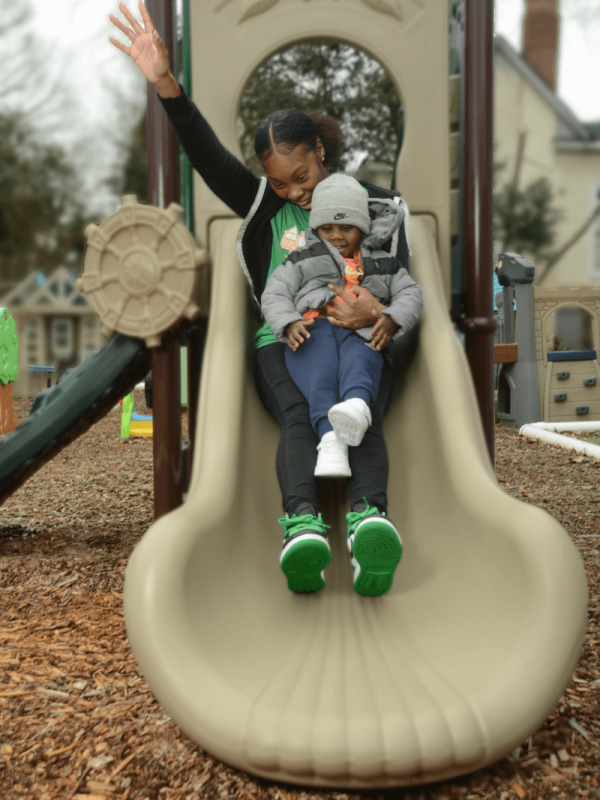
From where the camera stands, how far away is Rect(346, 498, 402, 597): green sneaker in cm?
150

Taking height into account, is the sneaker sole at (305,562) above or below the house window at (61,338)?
below

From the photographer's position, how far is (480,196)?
244cm

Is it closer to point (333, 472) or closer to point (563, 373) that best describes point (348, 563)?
point (333, 472)

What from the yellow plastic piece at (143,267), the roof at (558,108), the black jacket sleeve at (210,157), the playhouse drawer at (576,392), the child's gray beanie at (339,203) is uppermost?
the roof at (558,108)

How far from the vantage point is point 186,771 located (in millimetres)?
1250

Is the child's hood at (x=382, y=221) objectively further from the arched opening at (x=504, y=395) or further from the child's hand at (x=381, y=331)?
the arched opening at (x=504, y=395)

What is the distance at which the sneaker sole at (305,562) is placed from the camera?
1.49 meters

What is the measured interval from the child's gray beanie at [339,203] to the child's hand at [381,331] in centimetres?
30

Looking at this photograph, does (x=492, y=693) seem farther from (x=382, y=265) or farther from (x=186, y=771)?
(x=382, y=265)

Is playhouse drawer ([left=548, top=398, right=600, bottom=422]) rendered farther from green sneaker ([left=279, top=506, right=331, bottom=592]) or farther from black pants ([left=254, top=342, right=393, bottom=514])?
green sneaker ([left=279, top=506, right=331, bottom=592])

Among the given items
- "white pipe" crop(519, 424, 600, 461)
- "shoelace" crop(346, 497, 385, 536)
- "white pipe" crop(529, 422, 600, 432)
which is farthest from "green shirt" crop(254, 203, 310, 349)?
"white pipe" crop(529, 422, 600, 432)

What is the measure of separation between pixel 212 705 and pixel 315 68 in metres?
7.84

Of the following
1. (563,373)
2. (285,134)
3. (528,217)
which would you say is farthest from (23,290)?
(285,134)

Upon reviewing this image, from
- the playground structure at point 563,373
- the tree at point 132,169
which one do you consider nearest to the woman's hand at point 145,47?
the playground structure at point 563,373
